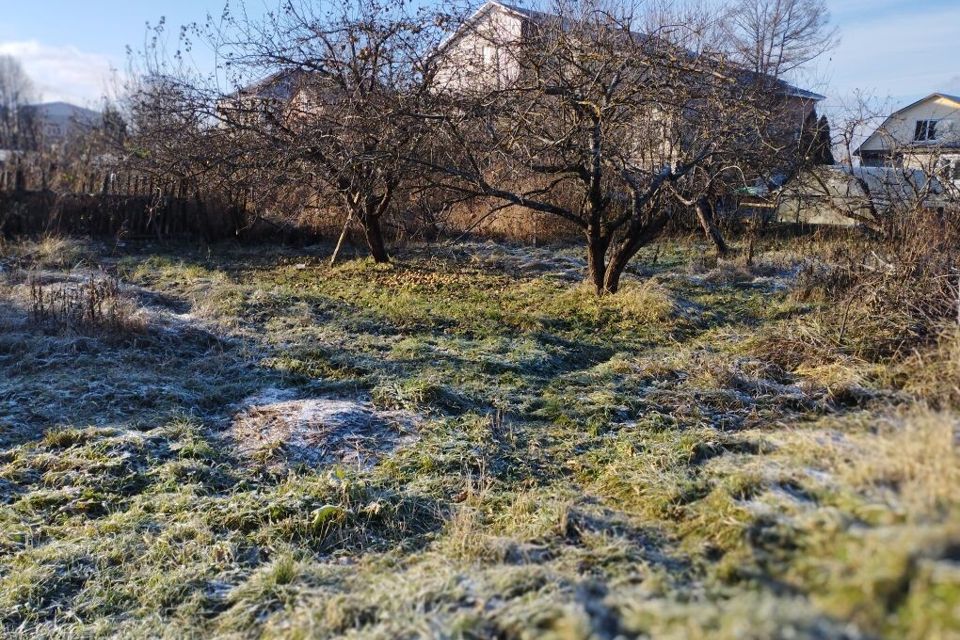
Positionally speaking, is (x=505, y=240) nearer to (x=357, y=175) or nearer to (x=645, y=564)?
(x=357, y=175)

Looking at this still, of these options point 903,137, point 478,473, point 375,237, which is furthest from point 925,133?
point 478,473

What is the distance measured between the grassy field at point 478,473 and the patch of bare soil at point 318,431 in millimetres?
23

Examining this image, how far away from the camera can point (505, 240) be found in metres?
13.0

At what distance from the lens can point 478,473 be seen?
4.27 m

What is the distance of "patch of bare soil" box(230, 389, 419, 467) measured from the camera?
4.53m

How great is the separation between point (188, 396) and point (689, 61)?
6.16 meters

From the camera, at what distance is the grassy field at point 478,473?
2.29 metres

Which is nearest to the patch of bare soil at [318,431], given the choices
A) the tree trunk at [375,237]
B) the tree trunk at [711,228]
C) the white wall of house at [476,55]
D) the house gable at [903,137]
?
the white wall of house at [476,55]

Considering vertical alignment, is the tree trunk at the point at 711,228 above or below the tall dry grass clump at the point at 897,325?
above

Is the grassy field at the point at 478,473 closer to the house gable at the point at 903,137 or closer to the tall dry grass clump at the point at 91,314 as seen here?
the tall dry grass clump at the point at 91,314

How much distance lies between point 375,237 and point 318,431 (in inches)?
257

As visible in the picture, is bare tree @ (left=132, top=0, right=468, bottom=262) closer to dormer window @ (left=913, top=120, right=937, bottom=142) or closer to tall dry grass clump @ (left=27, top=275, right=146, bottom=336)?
tall dry grass clump @ (left=27, top=275, right=146, bottom=336)

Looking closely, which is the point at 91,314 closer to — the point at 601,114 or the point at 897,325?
the point at 601,114

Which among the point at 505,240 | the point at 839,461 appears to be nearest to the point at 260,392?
the point at 839,461
